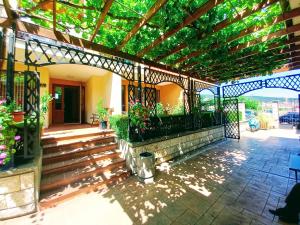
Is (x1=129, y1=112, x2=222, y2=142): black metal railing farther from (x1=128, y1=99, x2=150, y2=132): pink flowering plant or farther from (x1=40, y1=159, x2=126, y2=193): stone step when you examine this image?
(x1=40, y1=159, x2=126, y2=193): stone step

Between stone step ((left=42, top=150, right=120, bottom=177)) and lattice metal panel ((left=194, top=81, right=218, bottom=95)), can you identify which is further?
lattice metal panel ((left=194, top=81, right=218, bottom=95))

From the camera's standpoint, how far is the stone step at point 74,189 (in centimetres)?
308

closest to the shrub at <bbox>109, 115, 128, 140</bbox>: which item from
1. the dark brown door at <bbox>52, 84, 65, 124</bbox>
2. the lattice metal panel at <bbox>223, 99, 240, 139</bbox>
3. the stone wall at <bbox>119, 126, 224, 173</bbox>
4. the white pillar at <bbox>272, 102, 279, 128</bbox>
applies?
the stone wall at <bbox>119, 126, 224, 173</bbox>

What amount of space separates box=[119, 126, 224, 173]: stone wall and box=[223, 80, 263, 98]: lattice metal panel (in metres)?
2.44

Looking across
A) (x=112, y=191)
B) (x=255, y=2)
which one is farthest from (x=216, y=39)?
(x=112, y=191)

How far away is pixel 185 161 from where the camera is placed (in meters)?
5.59

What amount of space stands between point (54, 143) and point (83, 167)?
1323 mm

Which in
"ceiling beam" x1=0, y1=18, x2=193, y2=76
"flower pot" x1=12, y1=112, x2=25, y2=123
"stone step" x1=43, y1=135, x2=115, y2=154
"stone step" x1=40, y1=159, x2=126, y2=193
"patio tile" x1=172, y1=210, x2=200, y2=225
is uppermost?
"ceiling beam" x1=0, y1=18, x2=193, y2=76

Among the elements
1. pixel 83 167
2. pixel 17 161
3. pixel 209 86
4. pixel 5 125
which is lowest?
pixel 83 167

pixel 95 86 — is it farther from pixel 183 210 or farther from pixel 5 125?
pixel 183 210

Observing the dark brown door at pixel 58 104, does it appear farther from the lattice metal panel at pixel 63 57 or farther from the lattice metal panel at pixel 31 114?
the lattice metal panel at pixel 31 114

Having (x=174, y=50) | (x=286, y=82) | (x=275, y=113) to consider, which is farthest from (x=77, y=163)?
(x=275, y=113)

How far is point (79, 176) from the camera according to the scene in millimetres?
3793

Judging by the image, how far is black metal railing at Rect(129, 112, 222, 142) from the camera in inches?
197
